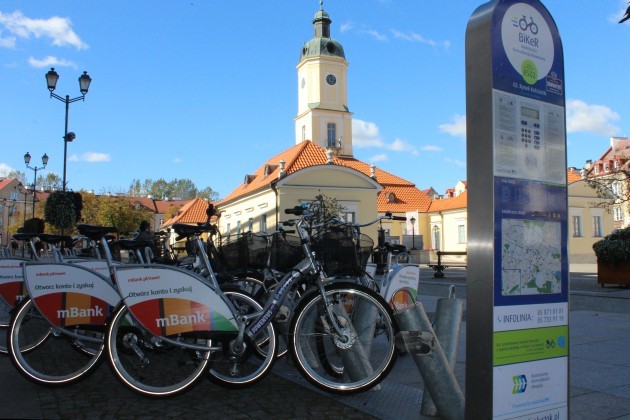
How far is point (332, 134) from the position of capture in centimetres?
5519

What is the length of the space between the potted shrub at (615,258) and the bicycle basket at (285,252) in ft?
38.9

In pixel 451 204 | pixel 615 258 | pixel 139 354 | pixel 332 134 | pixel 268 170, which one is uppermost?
pixel 332 134

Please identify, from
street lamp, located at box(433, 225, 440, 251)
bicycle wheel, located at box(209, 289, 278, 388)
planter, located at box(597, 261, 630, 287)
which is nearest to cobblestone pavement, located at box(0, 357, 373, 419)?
bicycle wheel, located at box(209, 289, 278, 388)

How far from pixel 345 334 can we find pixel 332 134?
5147 centimetres

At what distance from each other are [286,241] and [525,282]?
8.43ft

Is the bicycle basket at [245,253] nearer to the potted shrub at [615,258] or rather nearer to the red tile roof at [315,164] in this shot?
the potted shrub at [615,258]

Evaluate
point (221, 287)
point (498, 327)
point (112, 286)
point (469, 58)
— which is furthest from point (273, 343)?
point (469, 58)

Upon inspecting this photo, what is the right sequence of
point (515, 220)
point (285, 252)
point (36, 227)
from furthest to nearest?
point (36, 227), point (285, 252), point (515, 220)

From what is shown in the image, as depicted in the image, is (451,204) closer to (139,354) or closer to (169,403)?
(139,354)

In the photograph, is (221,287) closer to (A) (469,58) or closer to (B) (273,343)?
(B) (273,343)

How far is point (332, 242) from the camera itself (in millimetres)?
4605

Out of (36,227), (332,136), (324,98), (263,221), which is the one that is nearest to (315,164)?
(263,221)

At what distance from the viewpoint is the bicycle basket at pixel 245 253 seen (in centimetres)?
566

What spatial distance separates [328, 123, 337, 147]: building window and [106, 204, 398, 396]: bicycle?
5089 cm
